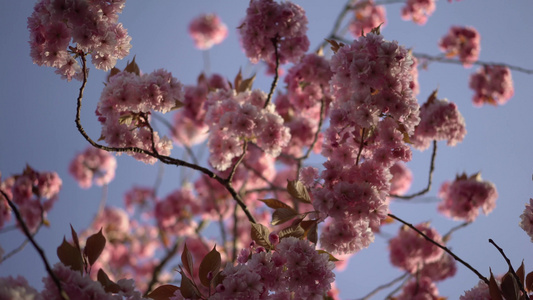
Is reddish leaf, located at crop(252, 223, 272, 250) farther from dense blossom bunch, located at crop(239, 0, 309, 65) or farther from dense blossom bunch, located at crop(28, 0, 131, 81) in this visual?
dense blossom bunch, located at crop(239, 0, 309, 65)

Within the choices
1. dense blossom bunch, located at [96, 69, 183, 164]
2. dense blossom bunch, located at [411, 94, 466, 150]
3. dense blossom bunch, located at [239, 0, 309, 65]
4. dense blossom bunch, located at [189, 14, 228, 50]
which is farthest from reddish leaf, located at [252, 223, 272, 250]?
dense blossom bunch, located at [189, 14, 228, 50]

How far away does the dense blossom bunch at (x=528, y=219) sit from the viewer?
1.80m

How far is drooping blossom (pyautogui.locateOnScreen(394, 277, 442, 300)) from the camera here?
4.20 m

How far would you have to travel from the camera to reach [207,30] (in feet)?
28.3

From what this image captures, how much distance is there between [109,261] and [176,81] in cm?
640

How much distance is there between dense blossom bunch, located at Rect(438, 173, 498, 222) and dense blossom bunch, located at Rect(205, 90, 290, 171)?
257 cm

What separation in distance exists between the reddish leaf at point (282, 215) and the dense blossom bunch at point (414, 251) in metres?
3.02

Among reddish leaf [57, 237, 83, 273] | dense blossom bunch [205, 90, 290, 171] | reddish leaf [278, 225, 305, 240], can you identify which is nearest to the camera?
reddish leaf [57, 237, 83, 273]

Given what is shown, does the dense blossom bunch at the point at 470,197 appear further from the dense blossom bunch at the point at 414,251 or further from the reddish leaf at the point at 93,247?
the reddish leaf at the point at 93,247

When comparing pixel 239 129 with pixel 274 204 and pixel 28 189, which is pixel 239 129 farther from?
pixel 28 189

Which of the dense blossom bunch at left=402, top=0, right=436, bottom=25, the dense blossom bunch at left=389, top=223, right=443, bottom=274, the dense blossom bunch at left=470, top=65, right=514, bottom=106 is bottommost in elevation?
the dense blossom bunch at left=389, top=223, right=443, bottom=274

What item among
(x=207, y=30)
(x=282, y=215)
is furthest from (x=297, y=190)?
(x=207, y=30)

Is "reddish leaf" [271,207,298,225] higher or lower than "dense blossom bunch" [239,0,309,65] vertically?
lower

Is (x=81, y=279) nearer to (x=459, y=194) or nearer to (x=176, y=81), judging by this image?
(x=176, y=81)
